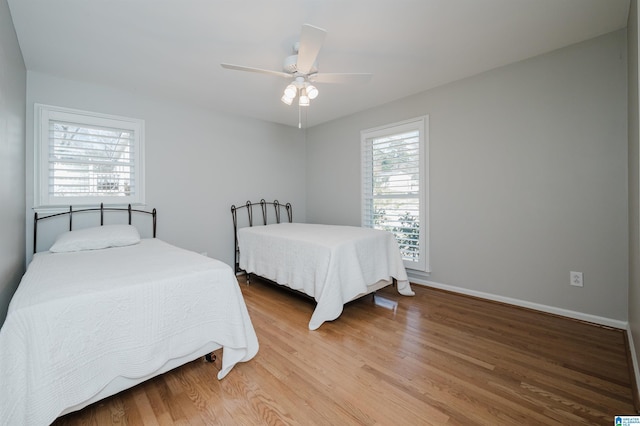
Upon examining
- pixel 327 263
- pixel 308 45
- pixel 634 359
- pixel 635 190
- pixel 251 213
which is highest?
pixel 308 45

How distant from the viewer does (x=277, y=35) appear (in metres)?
2.18

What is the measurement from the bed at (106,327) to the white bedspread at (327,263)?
2.67 feet

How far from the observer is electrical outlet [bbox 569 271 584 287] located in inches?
95.7

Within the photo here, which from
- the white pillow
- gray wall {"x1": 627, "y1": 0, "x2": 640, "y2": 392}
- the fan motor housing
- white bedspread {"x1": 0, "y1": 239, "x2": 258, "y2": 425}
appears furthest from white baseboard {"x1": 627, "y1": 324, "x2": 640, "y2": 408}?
the white pillow

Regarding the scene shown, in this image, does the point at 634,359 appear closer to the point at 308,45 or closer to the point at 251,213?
the point at 308,45

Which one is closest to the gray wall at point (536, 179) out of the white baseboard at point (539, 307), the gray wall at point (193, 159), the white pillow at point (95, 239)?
the white baseboard at point (539, 307)

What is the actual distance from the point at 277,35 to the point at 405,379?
2613 millimetres

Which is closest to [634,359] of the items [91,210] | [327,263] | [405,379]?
[405,379]

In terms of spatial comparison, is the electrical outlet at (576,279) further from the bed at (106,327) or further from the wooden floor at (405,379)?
the bed at (106,327)

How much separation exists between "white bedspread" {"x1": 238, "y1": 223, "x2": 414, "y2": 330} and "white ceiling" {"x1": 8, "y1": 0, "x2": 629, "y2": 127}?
1690 millimetres

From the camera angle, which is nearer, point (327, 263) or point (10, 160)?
point (10, 160)

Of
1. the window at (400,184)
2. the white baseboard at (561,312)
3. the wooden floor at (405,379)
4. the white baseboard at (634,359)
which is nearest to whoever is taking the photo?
the wooden floor at (405,379)

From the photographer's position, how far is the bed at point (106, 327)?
1146mm

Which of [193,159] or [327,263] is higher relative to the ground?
[193,159]
